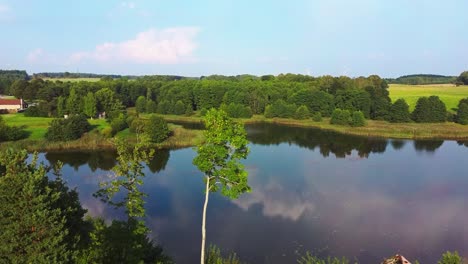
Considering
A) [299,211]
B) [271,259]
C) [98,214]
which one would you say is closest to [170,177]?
[98,214]

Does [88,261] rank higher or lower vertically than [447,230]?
higher

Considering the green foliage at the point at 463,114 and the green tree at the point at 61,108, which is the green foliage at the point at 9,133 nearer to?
the green tree at the point at 61,108

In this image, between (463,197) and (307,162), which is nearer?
(463,197)

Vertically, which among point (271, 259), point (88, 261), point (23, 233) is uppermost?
point (23, 233)

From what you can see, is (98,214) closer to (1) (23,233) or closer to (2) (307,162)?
(1) (23,233)

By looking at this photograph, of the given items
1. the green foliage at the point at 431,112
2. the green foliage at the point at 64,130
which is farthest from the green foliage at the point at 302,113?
the green foliage at the point at 64,130
